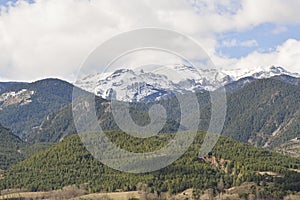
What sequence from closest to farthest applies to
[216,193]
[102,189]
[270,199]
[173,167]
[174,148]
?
[270,199]
[216,193]
[102,189]
[173,167]
[174,148]

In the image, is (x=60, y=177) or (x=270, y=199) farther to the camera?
(x=60, y=177)

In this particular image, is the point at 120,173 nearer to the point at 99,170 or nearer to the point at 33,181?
the point at 99,170

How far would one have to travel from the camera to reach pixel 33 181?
187 m

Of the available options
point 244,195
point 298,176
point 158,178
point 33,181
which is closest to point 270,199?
point 244,195

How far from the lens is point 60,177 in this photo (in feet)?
617

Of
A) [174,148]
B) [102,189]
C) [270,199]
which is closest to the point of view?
[270,199]

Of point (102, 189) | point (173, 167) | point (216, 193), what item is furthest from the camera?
point (173, 167)

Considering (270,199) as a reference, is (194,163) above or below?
above

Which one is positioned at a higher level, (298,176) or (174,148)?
(174,148)

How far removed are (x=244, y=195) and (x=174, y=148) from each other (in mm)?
49927

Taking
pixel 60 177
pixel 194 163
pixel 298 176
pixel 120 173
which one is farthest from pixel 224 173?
pixel 60 177

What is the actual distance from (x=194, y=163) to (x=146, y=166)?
16285 mm

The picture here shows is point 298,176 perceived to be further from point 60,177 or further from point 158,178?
point 60,177

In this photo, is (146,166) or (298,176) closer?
(298,176)
